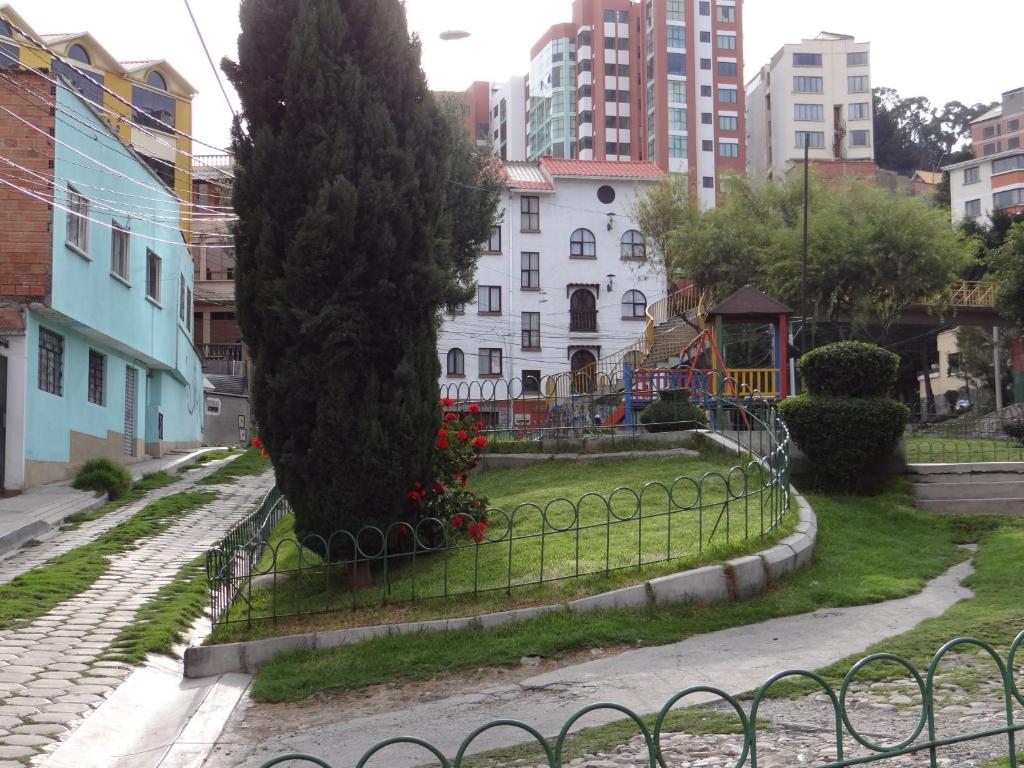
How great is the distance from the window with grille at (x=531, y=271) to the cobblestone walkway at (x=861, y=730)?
45.6 meters

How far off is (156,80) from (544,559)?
42.2 m

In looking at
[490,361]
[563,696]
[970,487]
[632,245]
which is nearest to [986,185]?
[632,245]

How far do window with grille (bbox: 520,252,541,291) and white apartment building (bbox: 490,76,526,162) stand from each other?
147 feet

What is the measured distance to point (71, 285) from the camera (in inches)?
695

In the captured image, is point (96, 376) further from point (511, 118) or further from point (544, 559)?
point (511, 118)

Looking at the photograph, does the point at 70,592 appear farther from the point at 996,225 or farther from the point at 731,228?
the point at 996,225

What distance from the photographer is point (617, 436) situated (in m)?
15.8

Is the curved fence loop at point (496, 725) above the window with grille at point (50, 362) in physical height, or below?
below

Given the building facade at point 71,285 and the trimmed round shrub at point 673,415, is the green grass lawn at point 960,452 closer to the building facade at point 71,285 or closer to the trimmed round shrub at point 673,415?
the trimmed round shrub at point 673,415

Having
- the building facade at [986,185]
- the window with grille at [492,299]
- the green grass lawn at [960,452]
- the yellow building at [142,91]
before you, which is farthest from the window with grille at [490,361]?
the green grass lawn at [960,452]

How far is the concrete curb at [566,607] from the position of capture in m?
7.71

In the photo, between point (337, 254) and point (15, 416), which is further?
point (15, 416)

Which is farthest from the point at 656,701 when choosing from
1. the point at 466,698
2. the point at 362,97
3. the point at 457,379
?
the point at 457,379

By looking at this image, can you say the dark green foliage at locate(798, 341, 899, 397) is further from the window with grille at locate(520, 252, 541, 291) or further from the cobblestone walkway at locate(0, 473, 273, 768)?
the window with grille at locate(520, 252, 541, 291)
